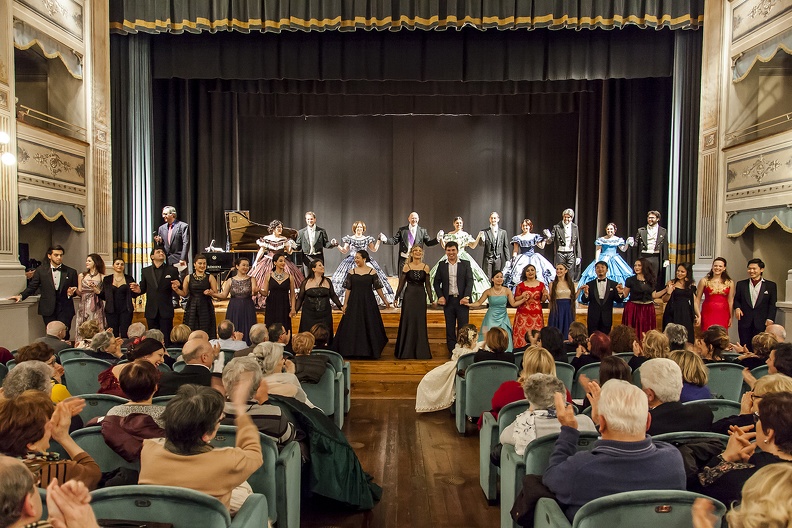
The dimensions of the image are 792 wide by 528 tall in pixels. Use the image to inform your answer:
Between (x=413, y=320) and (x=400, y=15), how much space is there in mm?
4336

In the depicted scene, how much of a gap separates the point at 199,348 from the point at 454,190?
34.4 ft

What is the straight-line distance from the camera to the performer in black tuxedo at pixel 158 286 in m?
7.09

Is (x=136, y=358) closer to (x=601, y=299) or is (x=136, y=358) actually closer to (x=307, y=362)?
(x=307, y=362)

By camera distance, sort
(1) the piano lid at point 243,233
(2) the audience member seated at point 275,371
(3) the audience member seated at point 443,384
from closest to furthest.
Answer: (2) the audience member seated at point 275,371 < (3) the audience member seated at point 443,384 < (1) the piano lid at point 243,233

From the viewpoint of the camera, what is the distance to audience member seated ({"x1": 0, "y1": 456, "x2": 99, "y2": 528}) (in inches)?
52.6

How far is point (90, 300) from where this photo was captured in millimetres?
7262

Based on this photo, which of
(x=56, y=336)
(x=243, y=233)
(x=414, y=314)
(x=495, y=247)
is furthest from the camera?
(x=243, y=233)

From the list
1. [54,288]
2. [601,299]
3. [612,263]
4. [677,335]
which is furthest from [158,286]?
[612,263]

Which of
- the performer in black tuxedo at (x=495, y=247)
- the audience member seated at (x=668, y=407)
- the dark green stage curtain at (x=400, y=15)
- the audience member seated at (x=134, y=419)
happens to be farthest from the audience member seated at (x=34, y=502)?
the performer in black tuxedo at (x=495, y=247)

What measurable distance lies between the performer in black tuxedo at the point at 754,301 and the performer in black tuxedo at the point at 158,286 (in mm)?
6073

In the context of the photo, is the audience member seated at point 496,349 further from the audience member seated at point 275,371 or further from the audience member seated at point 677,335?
the audience member seated at point 275,371

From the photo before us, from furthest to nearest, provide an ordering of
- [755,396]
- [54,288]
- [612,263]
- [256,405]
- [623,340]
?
[612,263] < [54,288] < [623,340] < [256,405] < [755,396]

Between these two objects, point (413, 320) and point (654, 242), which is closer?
point (413, 320)

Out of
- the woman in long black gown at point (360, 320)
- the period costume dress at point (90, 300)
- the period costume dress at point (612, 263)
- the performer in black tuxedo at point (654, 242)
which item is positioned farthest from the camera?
the period costume dress at point (612, 263)
